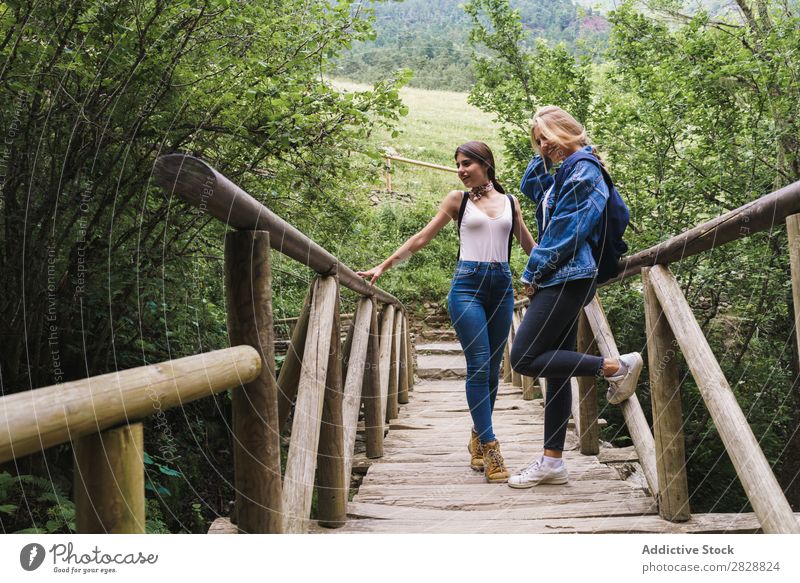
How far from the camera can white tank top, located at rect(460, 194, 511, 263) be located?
2262 millimetres

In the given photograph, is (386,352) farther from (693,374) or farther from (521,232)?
(693,374)

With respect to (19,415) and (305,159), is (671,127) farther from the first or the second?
(19,415)

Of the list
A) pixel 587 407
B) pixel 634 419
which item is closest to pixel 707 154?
pixel 587 407

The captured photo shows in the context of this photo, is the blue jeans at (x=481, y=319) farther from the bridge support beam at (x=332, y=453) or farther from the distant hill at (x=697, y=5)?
the distant hill at (x=697, y=5)

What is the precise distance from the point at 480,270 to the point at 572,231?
0.46m

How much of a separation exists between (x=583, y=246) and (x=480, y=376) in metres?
0.64

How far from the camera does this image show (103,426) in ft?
2.43

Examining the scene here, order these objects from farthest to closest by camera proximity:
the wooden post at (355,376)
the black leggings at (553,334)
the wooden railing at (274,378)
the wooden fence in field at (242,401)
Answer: the wooden post at (355,376)
the black leggings at (553,334)
the wooden railing at (274,378)
the wooden fence in field at (242,401)

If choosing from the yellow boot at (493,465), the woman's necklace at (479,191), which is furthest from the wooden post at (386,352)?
the woman's necklace at (479,191)

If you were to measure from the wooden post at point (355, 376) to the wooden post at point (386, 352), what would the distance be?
558 millimetres

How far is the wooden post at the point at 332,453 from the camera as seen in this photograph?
1875mm

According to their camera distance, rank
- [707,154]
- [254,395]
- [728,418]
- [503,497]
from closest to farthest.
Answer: [254,395] → [728,418] → [503,497] → [707,154]

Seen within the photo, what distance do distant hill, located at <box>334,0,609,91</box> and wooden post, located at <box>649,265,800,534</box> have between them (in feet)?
6.30

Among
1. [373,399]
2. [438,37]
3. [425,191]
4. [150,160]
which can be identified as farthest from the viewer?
[425,191]
